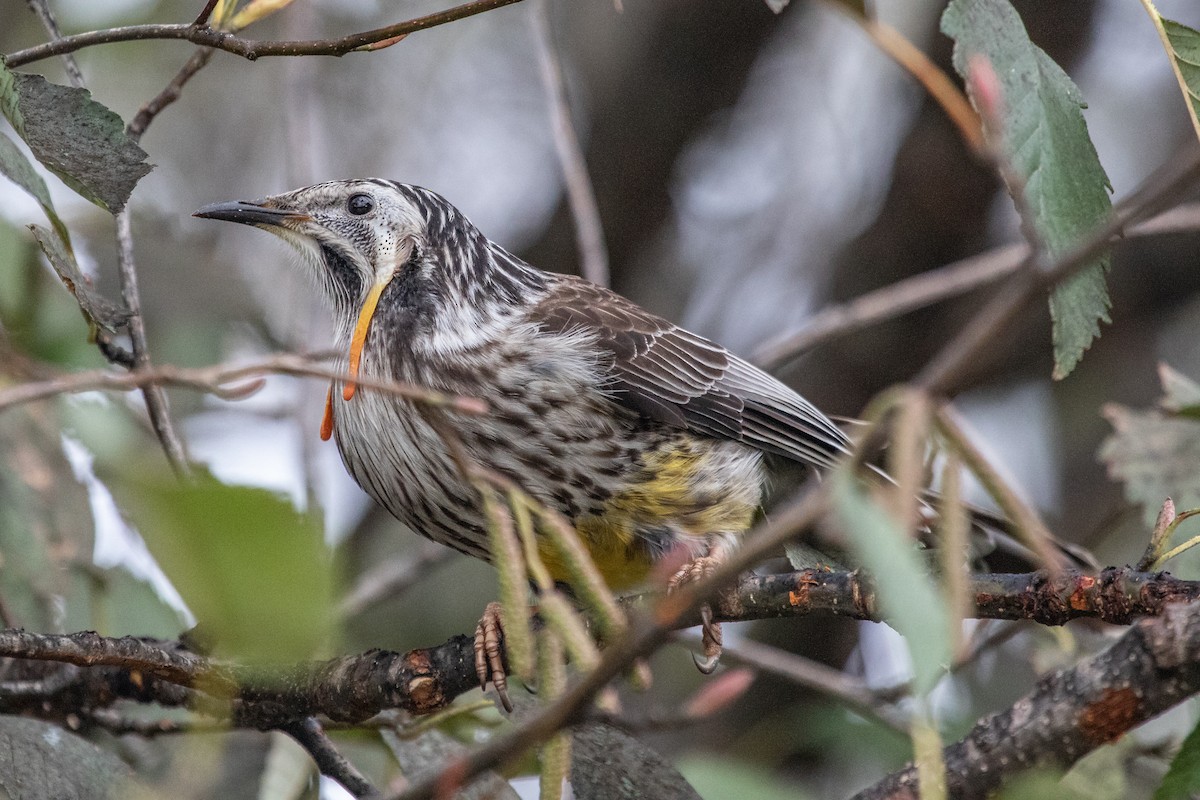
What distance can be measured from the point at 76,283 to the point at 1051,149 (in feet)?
4.91

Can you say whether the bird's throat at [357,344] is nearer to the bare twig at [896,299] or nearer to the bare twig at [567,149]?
the bare twig at [567,149]

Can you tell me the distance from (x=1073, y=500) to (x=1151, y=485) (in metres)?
2.05

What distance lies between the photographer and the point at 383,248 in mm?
3582

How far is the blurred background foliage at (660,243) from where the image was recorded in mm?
3285

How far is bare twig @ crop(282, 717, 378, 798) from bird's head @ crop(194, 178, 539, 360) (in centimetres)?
125

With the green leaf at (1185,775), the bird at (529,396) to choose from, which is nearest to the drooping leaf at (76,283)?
the bird at (529,396)

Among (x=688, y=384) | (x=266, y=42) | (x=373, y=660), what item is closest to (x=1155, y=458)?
(x=688, y=384)

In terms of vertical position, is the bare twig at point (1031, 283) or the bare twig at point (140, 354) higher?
the bare twig at point (140, 354)

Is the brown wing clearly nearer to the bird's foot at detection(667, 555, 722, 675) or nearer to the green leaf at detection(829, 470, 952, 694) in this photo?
the bird's foot at detection(667, 555, 722, 675)

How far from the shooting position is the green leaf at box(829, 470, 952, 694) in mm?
1015

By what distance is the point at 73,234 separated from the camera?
13.4ft

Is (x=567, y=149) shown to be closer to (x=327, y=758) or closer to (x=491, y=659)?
(x=491, y=659)

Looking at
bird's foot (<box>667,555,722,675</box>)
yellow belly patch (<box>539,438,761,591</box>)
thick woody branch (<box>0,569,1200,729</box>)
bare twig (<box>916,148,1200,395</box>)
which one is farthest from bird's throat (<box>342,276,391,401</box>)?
bare twig (<box>916,148,1200,395</box>)

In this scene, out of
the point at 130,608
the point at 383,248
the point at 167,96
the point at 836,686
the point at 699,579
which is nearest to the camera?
the point at 167,96
